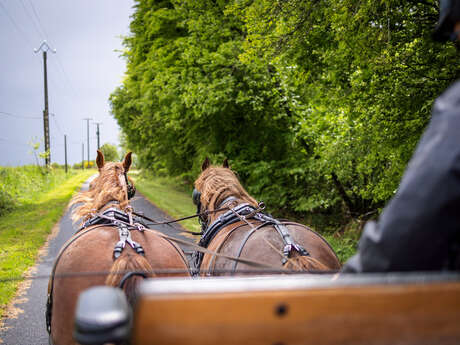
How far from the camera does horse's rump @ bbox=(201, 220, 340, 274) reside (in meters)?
2.20

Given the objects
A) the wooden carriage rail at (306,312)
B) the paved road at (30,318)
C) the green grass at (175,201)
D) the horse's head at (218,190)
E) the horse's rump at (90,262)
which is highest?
the wooden carriage rail at (306,312)

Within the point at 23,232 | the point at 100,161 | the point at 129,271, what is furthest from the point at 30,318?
the point at 23,232

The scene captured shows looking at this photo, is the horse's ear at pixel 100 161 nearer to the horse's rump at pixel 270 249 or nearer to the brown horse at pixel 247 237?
the brown horse at pixel 247 237

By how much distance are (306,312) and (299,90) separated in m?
8.73

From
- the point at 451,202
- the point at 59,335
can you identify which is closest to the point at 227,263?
the point at 59,335

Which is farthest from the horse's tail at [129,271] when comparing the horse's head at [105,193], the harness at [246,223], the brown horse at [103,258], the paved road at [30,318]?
the paved road at [30,318]

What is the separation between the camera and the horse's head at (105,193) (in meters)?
2.90

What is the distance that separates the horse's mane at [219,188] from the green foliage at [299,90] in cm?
259

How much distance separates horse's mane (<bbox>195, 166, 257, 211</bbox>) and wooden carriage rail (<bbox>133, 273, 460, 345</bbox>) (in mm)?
2453

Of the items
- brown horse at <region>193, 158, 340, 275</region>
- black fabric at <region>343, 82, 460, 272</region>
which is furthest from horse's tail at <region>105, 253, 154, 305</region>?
black fabric at <region>343, 82, 460, 272</region>

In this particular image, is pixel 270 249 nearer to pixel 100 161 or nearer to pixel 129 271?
pixel 129 271

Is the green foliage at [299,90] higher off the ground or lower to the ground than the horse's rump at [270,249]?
higher

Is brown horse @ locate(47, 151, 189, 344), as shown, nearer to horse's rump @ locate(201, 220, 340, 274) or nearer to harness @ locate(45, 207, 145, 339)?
harness @ locate(45, 207, 145, 339)

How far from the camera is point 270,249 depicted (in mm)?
2393
